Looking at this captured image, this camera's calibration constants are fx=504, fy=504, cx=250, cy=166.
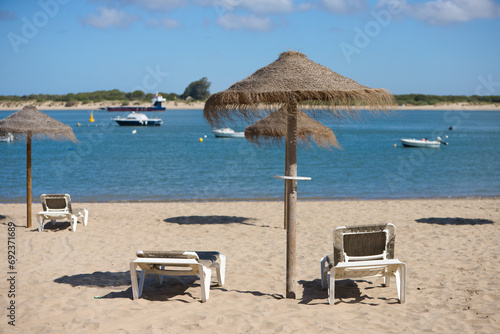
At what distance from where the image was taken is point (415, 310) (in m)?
4.99

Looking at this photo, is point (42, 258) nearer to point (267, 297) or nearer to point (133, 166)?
point (267, 297)

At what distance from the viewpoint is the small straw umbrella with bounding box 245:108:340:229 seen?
9.76m

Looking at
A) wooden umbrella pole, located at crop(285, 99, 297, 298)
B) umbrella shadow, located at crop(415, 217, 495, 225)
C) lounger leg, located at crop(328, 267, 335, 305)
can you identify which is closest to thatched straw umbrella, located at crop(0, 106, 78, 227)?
wooden umbrella pole, located at crop(285, 99, 297, 298)

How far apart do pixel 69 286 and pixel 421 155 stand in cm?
→ 3600

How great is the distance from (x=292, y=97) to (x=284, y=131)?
487 centimetres

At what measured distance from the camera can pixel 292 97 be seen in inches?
201

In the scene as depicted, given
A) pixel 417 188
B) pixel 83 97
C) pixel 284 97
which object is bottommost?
pixel 417 188

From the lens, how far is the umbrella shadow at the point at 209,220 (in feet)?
35.2

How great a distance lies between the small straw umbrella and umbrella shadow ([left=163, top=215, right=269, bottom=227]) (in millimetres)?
1687

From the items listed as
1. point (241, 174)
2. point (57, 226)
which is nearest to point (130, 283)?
point (57, 226)

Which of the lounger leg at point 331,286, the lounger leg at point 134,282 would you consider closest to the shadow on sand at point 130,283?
the lounger leg at point 134,282

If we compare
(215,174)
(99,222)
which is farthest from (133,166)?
(99,222)

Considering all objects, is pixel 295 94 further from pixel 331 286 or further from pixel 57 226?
pixel 57 226

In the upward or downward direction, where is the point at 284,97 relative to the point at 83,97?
downward
